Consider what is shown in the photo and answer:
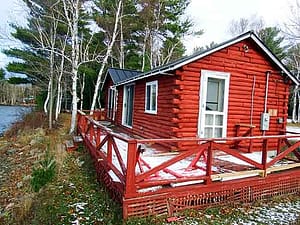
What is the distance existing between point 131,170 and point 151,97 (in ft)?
18.3

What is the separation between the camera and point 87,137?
27.2 ft

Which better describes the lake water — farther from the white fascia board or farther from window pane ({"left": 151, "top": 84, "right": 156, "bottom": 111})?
the white fascia board

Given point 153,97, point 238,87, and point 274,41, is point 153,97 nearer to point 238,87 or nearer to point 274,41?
point 238,87

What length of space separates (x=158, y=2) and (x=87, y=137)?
15833 mm

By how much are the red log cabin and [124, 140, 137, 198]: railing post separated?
3495 mm

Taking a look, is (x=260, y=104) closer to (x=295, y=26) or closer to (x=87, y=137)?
(x=87, y=137)

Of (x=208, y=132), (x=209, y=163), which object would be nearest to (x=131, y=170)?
(x=209, y=163)

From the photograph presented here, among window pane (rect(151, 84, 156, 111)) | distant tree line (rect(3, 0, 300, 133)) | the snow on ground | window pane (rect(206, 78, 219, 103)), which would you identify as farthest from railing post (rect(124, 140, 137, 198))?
distant tree line (rect(3, 0, 300, 133))

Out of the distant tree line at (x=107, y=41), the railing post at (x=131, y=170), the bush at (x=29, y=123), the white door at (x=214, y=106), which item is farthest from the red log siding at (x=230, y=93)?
the distant tree line at (x=107, y=41)

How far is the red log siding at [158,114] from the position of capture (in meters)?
7.60

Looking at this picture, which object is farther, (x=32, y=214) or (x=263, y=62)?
(x=263, y=62)

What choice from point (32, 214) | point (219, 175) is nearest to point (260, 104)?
point (219, 175)

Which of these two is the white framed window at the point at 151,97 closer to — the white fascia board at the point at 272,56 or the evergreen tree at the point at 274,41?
the white fascia board at the point at 272,56

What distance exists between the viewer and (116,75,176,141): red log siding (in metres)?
7.60
